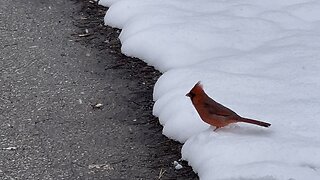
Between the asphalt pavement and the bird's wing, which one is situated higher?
the bird's wing

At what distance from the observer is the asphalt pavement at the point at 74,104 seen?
A: 12.7 feet

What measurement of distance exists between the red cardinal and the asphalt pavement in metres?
0.29

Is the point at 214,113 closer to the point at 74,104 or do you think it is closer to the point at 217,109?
the point at 217,109

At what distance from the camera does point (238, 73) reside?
179 inches

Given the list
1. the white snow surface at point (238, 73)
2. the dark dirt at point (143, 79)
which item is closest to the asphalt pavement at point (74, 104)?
the dark dirt at point (143, 79)

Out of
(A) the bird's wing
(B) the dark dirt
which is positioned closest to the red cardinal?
(A) the bird's wing

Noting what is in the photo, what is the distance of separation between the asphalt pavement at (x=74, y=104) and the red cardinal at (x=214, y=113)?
0.29 m

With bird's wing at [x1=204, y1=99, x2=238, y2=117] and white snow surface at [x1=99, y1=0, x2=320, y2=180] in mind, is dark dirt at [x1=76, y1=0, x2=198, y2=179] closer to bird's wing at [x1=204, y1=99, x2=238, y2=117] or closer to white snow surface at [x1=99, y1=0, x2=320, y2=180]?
white snow surface at [x1=99, y1=0, x2=320, y2=180]

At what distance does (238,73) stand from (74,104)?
40.9 inches

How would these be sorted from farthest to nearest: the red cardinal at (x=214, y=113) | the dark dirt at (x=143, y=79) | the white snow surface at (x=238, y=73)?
the dark dirt at (x=143, y=79) → the red cardinal at (x=214, y=113) → the white snow surface at (x=238, y=73)

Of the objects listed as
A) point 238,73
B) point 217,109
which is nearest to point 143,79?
point 238,73

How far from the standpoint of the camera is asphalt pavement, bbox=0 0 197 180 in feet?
12.7

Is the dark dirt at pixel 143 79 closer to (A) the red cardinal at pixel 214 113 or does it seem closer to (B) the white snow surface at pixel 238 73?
(B) the white snow surface at pixel 238 73

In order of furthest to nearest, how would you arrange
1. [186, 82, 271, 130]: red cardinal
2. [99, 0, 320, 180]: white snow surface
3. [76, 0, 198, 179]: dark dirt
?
[76, 0, 198, 179]: dark dirt, [186, 82, 271, 130]: red cardinal, [99, 0, 320, 180]: white snow surface
